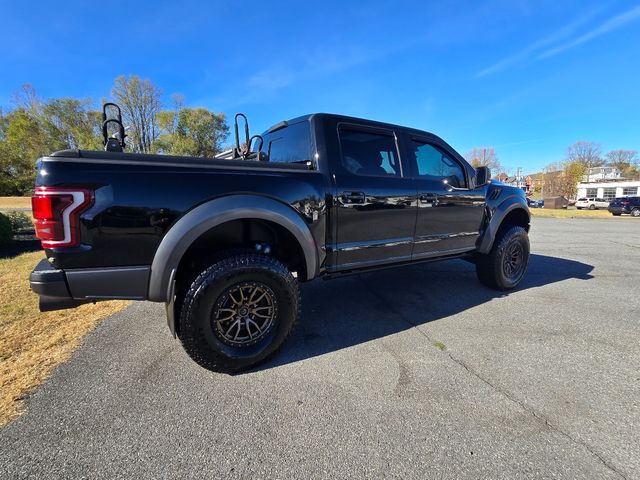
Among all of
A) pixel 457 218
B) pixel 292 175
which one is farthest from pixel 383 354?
pixel 457 218

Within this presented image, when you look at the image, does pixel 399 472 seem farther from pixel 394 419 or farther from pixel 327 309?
pixel 327 309

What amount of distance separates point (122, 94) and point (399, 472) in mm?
45715

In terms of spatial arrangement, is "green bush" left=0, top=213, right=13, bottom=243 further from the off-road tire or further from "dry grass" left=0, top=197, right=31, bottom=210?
"dry grass" left=0, top=197, right=31, bottom=210

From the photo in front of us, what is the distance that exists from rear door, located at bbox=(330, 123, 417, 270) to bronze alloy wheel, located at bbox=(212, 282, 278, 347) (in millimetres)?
779

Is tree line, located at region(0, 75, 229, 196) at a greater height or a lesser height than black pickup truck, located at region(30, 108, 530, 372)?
greater

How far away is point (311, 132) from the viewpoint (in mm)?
2979

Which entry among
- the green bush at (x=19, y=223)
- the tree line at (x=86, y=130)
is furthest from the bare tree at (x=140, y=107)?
the green bush at (x=19, y=223)

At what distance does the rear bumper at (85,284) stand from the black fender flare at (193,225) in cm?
8

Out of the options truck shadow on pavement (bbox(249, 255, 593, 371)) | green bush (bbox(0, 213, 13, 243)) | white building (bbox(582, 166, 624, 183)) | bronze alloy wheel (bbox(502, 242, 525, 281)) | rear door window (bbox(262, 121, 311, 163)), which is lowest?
truck shadow on pavement (bbox(249, 255, 593, 371))

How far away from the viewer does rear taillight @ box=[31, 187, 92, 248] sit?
189 centimetres

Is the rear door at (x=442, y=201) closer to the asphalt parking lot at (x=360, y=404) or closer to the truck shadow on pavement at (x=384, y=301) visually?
the truck shadow on pavement at (x=384, y=301)

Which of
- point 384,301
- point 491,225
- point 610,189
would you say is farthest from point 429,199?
point 610,189

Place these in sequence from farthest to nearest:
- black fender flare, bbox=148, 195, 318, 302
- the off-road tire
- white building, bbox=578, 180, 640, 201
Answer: white building, bbox=578, 180, 640, 201, the off-road tire, black fender flare, bbox=148, 195, 318, 302

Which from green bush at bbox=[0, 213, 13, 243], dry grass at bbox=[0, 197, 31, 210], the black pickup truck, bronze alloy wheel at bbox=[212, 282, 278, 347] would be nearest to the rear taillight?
the black pickup truck
